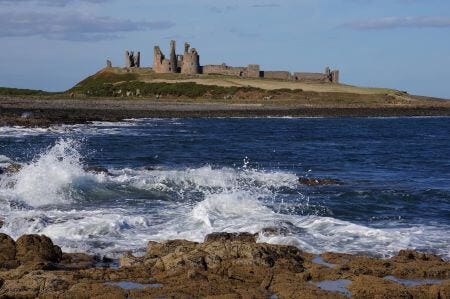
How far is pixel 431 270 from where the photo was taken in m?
10.9

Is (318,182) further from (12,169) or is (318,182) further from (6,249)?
(6,249)

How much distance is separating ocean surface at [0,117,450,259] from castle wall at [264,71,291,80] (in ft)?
323

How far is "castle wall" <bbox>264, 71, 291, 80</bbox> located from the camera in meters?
137

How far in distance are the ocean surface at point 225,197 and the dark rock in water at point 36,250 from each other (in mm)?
1031

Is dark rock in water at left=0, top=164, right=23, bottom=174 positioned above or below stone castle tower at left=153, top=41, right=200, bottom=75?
below

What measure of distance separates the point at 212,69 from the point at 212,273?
133957 millimetres

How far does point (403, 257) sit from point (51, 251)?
587cm

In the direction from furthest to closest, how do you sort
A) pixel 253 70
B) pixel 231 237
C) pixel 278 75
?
pixel 253 70
pixel 278 75
pixel 231 237

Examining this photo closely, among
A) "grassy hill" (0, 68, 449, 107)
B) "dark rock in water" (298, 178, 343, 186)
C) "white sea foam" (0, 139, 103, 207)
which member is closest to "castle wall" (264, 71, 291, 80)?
"grassy hill" (0, 68, 449, 107)

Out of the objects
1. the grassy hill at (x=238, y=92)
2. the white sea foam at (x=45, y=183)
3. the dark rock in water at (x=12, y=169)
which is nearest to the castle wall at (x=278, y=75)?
the grassy hill at (x=238, y=92)

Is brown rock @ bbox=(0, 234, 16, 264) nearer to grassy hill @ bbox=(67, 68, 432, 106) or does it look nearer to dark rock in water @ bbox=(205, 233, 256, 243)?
dark rock in water @ bbox=(205, 233, 256, 243)

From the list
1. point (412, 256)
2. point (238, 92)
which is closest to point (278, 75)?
point (238, 92)

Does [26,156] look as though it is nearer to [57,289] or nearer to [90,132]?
[90,132]

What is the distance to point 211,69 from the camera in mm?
143125
